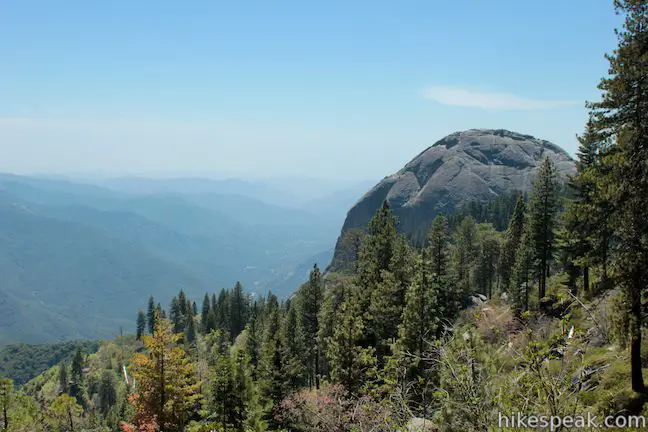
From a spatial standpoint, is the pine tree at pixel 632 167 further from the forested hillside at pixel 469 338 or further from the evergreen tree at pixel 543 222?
the evergreen tree at pixel 543 222

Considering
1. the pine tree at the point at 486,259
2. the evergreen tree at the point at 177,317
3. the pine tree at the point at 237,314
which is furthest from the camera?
the evergreen tree at the point at 177,317

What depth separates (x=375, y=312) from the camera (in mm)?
38219

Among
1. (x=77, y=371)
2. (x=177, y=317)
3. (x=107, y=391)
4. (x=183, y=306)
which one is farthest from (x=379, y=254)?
(x=77, y=371)

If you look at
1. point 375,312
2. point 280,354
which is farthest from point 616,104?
point 280,354

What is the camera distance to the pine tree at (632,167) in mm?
15930

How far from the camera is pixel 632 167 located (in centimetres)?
1616

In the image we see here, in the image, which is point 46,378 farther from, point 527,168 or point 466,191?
point 527,168

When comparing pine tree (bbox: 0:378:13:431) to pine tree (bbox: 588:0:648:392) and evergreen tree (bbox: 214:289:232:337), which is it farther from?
evergreen tree (bbox: 214:289:232:337)

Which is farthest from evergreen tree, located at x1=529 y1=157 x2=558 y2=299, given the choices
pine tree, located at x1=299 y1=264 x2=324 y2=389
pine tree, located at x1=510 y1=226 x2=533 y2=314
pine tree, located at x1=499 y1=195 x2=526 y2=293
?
pine tree, located at x1=299 y1=264 x2=324 y2=389

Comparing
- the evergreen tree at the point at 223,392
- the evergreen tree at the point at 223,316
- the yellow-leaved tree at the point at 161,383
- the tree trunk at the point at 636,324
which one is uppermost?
the tree trunk at the point at 636,324

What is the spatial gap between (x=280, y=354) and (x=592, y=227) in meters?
28.4

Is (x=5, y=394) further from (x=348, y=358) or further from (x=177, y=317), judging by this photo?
(x=177, y=317)

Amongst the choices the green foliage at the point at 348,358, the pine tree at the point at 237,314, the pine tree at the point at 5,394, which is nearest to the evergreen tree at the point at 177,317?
the pine tree at the point at 237,314

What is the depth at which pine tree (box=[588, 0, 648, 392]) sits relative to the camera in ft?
52.3
